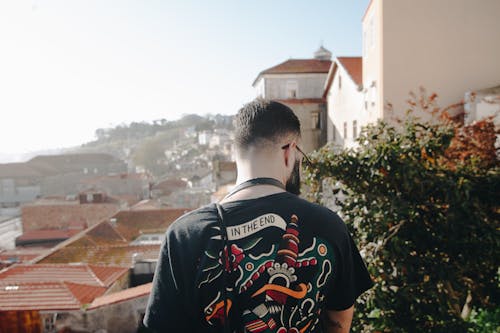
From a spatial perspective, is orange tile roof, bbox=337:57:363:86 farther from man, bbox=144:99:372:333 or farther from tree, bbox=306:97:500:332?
man, bbox=144:99:372:333

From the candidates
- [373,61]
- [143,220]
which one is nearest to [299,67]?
[373,61]

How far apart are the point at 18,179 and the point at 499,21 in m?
62.5

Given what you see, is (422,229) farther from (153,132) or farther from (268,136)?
(153,132)

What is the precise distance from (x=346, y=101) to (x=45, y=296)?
12722 mm

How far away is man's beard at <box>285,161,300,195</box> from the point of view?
68.3 inches

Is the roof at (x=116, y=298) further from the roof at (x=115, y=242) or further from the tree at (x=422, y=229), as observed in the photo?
the tree at (x=422, y=229)

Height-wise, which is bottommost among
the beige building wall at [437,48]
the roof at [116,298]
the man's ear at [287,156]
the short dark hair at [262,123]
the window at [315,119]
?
the roof at [116,298]

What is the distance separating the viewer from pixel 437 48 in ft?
30.5

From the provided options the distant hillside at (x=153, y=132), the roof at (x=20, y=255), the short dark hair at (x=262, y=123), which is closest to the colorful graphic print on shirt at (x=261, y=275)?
the short dark hair at (x=262, y=123)

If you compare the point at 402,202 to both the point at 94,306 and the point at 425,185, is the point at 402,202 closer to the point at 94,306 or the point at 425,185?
the point at 425,185

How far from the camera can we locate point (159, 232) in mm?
24609

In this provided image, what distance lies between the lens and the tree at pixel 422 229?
4.04 meters

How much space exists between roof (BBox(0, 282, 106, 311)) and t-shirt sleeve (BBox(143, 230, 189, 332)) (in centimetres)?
1011

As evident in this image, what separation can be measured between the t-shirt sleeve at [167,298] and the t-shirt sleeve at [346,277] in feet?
2.32
